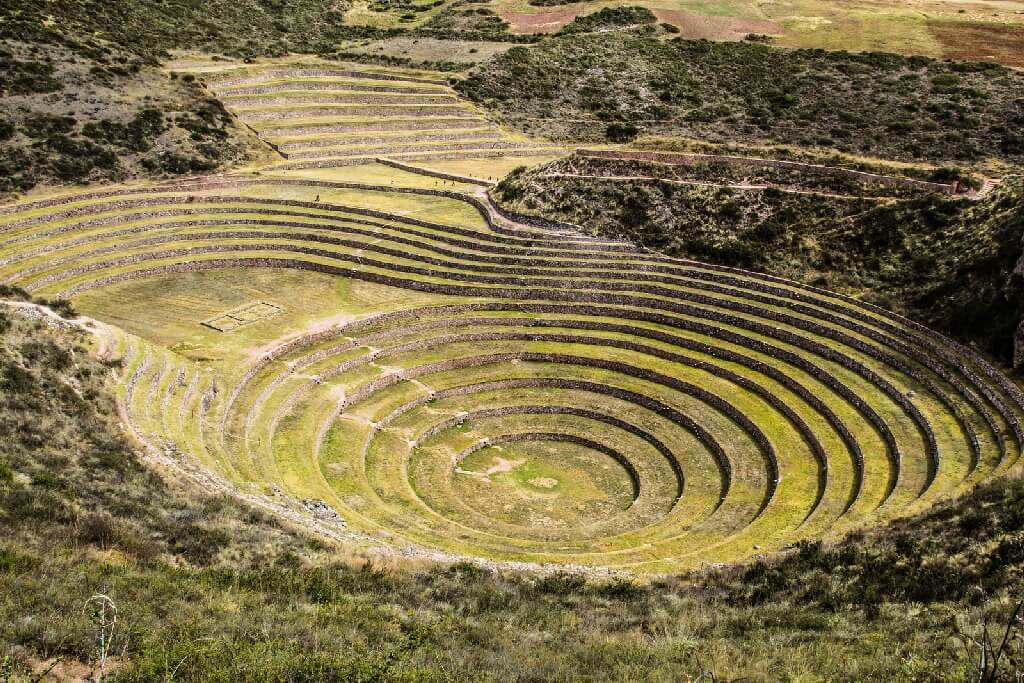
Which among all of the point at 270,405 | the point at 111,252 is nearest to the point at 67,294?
the point at 111,252

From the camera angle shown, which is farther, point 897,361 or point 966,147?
Result: point 966,147

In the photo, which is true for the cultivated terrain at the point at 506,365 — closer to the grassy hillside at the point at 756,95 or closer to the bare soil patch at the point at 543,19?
the grassy hillside at the point at 756,95

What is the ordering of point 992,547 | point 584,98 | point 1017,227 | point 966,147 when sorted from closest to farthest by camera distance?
point 992,547
point 1017,227
point 966,147
point 584,98

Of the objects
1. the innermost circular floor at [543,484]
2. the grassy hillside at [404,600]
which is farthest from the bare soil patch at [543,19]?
the grassy hillside at [404,600]

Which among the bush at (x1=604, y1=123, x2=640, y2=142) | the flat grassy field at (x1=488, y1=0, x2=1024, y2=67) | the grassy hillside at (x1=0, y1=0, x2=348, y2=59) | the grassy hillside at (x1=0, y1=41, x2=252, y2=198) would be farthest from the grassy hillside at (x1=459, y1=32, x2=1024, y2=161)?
the grassy hillside at (x1=0, y1=41, x2=252, y2=198)

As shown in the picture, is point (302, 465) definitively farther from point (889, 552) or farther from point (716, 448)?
point (889, 552)

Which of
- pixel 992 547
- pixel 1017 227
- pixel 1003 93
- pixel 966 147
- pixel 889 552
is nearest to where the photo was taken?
pixel 992 547

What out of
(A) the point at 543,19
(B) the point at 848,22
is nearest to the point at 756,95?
(B) the point at 848,22

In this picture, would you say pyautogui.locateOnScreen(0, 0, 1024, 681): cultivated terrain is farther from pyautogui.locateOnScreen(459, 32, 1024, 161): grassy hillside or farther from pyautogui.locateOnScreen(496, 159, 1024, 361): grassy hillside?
pyautogui.locateOnScreen(459, 32, 1024, 161): grassy hillside

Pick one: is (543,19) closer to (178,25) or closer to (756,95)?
(756,95)
